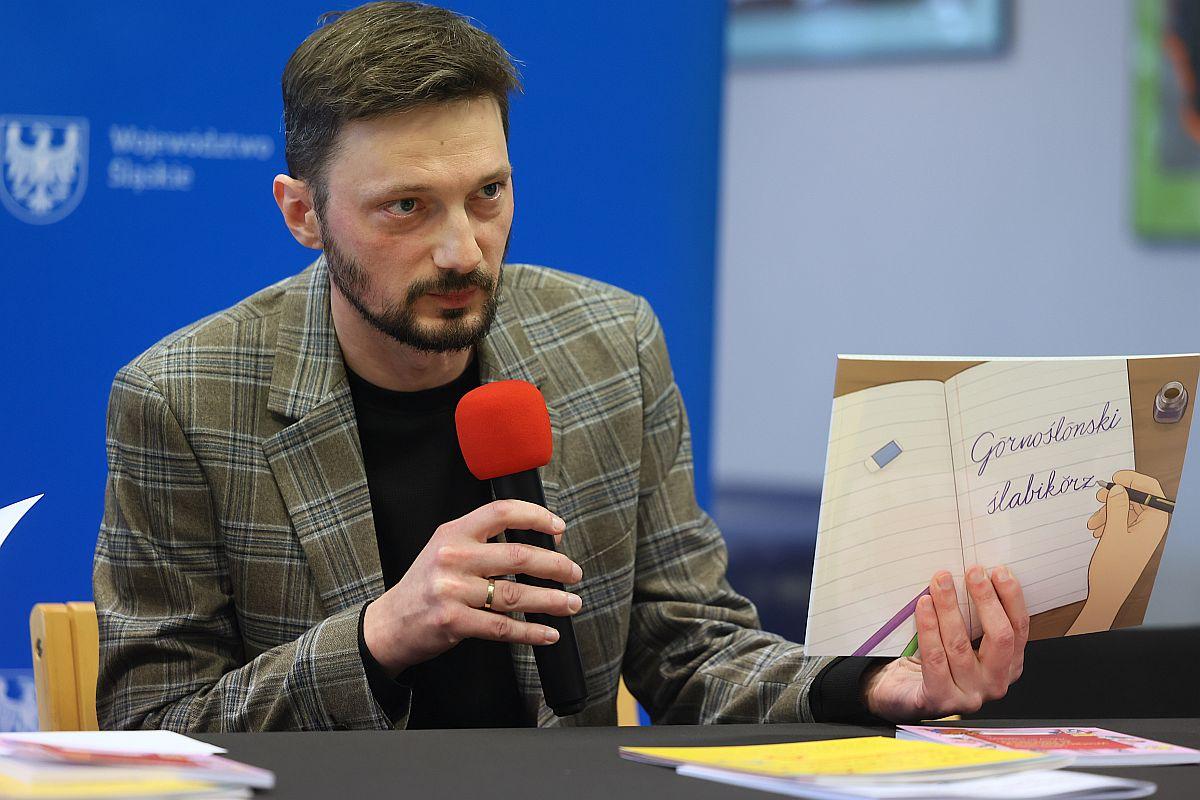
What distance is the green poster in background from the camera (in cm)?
367

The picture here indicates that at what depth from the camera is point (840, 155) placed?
4.00 m

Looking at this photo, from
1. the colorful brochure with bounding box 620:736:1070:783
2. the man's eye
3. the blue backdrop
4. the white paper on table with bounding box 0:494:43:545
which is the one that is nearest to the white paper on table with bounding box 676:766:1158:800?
the colorful brochure with bounding box 620:736:1070:783

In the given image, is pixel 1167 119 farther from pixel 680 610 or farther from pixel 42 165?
pixel 42 165

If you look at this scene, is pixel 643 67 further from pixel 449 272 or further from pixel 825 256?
pixel 825 256

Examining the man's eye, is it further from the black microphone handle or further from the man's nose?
the black microphone handle

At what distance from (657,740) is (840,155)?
121 inches

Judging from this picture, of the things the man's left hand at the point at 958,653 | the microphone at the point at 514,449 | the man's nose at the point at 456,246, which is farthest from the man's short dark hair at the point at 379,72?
the man's left hand at the point at 958,653

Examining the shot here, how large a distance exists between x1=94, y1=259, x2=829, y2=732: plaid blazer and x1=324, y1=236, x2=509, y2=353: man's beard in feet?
0.46

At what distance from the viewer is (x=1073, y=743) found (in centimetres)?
116

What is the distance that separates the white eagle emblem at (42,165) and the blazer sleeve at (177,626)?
23.8 inches

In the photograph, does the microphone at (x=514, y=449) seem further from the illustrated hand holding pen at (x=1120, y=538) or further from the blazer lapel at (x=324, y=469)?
the illustrated hand holding pen at (x=1120, y=538)

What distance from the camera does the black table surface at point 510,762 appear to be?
973 millimetres

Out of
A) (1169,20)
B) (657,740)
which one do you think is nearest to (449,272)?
(657,740)

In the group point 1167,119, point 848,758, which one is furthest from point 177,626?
point 1167,119
